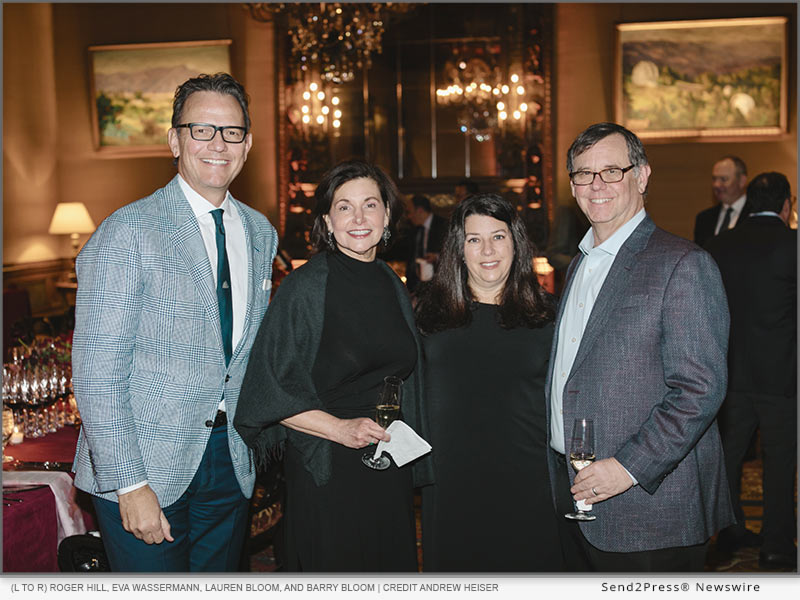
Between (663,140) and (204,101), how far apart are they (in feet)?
28.7

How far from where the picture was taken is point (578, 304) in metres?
2.27

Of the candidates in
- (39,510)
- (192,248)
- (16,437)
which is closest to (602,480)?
(192,248)

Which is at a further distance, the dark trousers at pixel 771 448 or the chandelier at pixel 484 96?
the chandelier at pixel 484 96

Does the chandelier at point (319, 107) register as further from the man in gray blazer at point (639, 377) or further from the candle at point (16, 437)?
the man in gray blazer at point (639, 377)

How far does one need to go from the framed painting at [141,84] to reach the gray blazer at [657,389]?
31.7 ft

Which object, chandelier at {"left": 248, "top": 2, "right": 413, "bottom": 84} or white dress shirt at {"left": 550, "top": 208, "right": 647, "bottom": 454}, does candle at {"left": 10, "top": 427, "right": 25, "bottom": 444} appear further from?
chandelier at {"left": 248, "top": 2, "right": 413, "bottom": 84}

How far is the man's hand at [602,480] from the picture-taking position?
6.70 ft

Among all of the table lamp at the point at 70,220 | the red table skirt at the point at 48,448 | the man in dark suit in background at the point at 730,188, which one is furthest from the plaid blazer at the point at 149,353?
the table lamp at the point at 70,220

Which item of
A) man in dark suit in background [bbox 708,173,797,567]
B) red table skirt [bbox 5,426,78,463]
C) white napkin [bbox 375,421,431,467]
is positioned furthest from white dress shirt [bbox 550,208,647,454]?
man in dark suit in background [bbox 708,173,797,567]

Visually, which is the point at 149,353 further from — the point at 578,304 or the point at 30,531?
the point at 578,304

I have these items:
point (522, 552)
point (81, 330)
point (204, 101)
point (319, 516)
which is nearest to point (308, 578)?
point (319, 516)

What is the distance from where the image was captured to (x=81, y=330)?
1.98m

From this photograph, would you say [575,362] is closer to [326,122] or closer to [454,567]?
[454,567]

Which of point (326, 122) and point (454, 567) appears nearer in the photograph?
point (454, 567)
